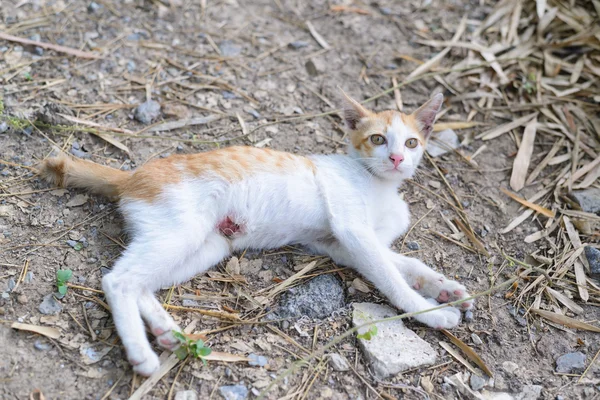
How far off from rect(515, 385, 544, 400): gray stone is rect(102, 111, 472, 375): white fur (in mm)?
447

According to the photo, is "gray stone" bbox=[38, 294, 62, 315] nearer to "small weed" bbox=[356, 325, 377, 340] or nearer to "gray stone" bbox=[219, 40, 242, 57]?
"small weed" bbox=[356, 325, 377, 340]

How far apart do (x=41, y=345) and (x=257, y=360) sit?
100 centimetres

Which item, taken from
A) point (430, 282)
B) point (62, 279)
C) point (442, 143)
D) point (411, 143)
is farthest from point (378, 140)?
point (62, 279)

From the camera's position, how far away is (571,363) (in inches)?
111

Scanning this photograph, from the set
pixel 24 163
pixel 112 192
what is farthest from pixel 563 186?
pixel 24 163

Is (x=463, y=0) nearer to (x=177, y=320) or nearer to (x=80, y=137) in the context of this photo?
(x=80, y=137)

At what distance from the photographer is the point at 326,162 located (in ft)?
11.1

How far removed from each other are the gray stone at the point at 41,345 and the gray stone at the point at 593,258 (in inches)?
118

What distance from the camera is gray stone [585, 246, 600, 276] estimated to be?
328cm

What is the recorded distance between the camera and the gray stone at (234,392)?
2.49 meters

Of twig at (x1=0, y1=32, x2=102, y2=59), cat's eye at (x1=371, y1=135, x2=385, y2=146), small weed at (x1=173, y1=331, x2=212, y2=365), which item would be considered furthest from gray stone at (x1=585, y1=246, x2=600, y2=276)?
twig at (x1=0, y1=32, x2=102, y2=59)

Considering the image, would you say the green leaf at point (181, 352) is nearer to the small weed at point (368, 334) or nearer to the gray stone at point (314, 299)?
the gray stone at point (314, 299)

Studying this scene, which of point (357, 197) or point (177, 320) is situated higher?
point (357, 197)

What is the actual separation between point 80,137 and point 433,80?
273cm
